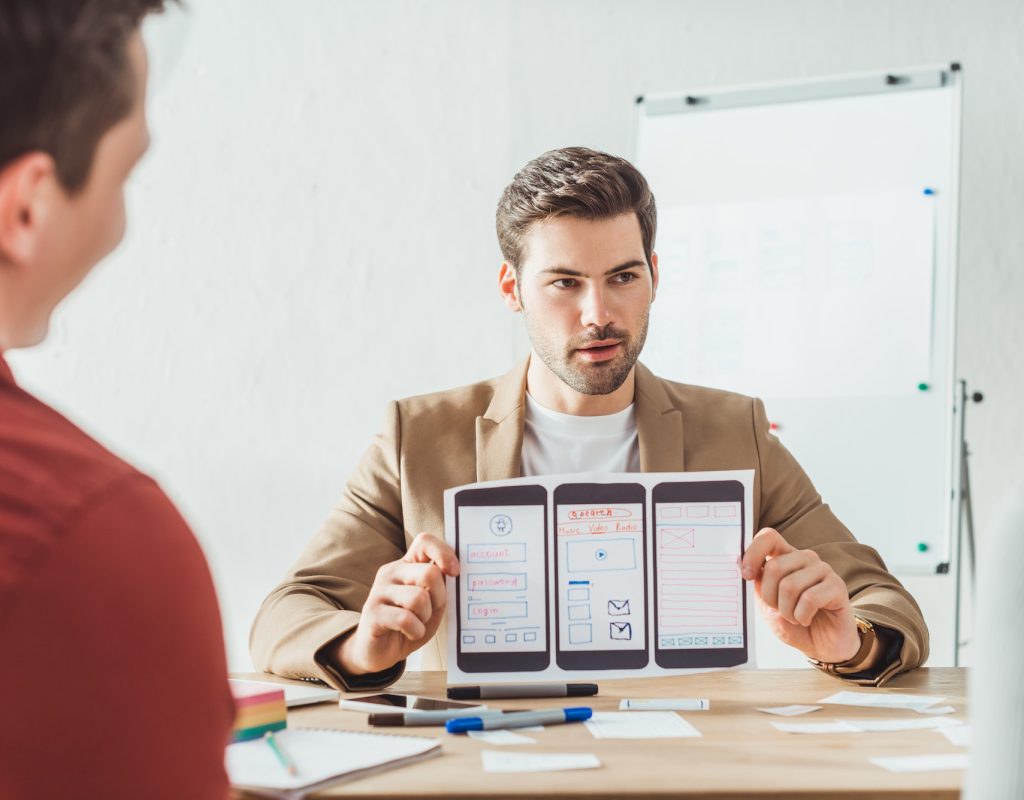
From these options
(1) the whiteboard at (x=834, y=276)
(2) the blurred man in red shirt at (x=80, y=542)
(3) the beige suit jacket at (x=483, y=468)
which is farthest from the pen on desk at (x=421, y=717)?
(1) the whiteboard at (x=834, y=276)

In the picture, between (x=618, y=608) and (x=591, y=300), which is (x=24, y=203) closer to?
(x=618, y=608)

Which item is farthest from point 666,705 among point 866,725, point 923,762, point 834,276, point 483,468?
point 834,276

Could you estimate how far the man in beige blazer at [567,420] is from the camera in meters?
1.76

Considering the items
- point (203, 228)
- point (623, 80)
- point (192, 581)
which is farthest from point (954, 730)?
point (203, 228)

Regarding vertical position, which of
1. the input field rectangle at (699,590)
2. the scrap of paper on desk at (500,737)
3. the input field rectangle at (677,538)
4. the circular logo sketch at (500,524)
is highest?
the circular logo sketch at (500,524)

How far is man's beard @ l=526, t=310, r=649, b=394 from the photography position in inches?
71.7

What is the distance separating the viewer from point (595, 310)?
1.81 metres

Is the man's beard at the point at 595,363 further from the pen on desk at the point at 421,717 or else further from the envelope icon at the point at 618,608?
the pen on desk at the point at 421,717

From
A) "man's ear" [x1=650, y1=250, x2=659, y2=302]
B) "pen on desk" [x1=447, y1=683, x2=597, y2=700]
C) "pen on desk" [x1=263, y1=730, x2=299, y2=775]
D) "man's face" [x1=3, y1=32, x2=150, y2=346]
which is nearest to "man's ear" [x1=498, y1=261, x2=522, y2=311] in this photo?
"man's ear" [x1=650, y1=250, x2=659, y2=302]

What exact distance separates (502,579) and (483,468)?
0.53 m

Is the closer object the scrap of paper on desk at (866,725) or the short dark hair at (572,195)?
the scrap of paper on desk at (866,725)

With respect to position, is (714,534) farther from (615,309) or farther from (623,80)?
(623,80)

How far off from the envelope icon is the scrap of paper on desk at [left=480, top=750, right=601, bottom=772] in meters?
0.32

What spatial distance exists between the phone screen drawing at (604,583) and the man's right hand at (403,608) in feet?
0.47
